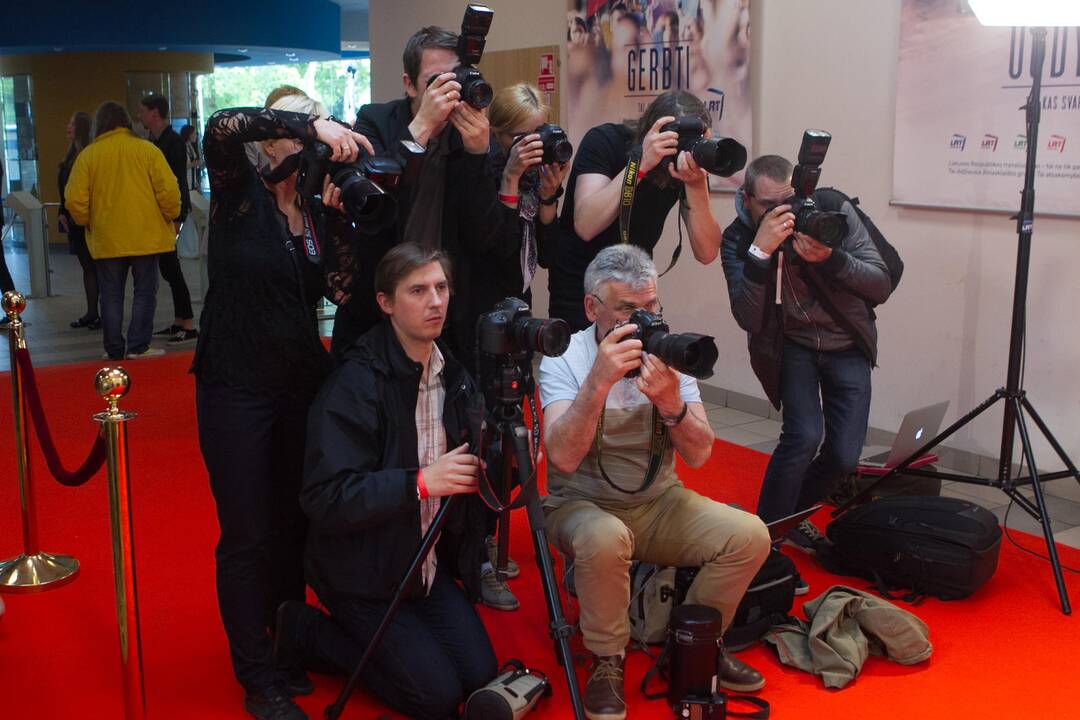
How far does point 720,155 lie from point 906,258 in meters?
1.96

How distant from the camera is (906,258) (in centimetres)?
445

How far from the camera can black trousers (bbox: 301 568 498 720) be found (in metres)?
2.39

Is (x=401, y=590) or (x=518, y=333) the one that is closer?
(x=518, y=333)

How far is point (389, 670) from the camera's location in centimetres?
241

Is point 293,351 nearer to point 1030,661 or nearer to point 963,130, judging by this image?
point 1030,661

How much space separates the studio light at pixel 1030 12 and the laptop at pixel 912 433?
47.9 inches

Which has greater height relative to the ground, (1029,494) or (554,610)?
A: (554,610)

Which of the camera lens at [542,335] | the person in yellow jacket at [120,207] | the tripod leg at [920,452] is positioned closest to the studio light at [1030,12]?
the tripod leg at [920,452]

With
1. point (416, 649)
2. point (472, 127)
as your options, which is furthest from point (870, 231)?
point (416, 649)

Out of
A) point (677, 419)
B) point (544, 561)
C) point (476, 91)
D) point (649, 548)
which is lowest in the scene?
point (649, 548)

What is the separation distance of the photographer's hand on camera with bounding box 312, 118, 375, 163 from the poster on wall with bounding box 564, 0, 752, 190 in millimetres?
3208

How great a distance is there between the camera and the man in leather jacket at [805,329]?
3.21m

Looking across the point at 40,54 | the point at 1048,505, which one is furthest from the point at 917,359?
the point at 40,54

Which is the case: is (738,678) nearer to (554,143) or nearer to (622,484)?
(622,484)
